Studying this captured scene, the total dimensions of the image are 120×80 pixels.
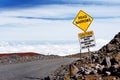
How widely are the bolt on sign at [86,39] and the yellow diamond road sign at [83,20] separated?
0.96m

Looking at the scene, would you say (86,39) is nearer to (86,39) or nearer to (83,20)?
(86,39)

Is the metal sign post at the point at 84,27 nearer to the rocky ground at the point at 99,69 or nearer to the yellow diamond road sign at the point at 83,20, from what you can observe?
the yellow diamond road sign at the point at 83,20

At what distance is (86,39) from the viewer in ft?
81.1

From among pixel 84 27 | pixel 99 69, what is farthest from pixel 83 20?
pixel 99 69

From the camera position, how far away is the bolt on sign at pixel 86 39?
80.1 feet

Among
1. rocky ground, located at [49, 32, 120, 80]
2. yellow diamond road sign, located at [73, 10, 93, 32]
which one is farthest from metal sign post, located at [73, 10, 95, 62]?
rocky ground, located at [49, 32, 120, 80]

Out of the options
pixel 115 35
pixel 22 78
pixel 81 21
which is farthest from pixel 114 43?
pixel 22 78

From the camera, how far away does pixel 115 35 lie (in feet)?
102

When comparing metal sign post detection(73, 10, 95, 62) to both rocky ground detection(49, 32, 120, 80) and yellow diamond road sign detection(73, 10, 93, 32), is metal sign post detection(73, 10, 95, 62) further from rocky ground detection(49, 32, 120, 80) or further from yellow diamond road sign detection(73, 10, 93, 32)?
rocky ground detection(49, 32, 120, 80)

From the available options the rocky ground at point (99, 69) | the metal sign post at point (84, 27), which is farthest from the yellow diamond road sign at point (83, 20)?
the rocky ground at point (99, 69)

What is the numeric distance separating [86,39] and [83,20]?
172 centimetres

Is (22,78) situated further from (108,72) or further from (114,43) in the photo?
(108,72)

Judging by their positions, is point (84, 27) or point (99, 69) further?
point (84, 27)

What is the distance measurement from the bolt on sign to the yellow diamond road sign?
3.15 ft
